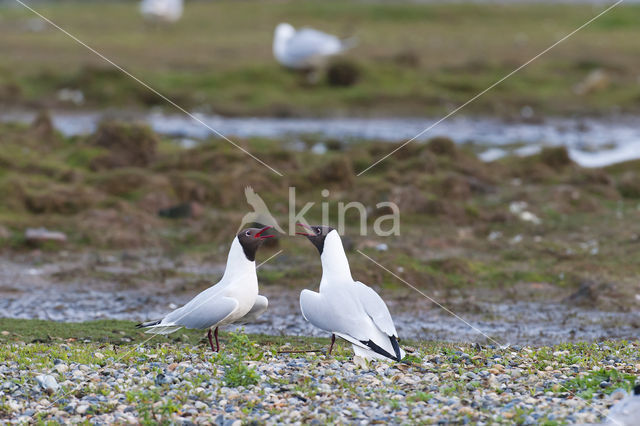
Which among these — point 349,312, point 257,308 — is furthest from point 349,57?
point 349,312

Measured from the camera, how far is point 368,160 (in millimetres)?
21656

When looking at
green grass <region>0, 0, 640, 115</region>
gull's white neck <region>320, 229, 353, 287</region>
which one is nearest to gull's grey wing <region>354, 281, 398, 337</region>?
gull's white neck <region>320, 229, 353, 287</region>

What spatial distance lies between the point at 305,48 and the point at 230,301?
2461cm

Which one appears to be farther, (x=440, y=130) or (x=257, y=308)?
(x=440, y=130)

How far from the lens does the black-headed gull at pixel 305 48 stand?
33594 mm

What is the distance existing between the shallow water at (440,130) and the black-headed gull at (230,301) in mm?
15046

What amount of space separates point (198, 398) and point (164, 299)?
18.5ft

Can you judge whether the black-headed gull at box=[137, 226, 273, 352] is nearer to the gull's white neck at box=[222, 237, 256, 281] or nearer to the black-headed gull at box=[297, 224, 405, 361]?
the gull's white neck at box=[222, 237, 256, 281]

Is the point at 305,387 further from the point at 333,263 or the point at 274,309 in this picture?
the point at 274,309

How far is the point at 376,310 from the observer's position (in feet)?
32.3


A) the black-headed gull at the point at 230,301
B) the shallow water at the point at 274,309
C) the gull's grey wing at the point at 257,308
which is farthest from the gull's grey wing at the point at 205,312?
the shallow water at the point at 274,309

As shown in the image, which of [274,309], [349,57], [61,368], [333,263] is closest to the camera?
[61,368]

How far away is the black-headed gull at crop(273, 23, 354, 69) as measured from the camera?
33594 millimetres

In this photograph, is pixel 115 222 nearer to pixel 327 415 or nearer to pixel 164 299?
pixel 164 299
